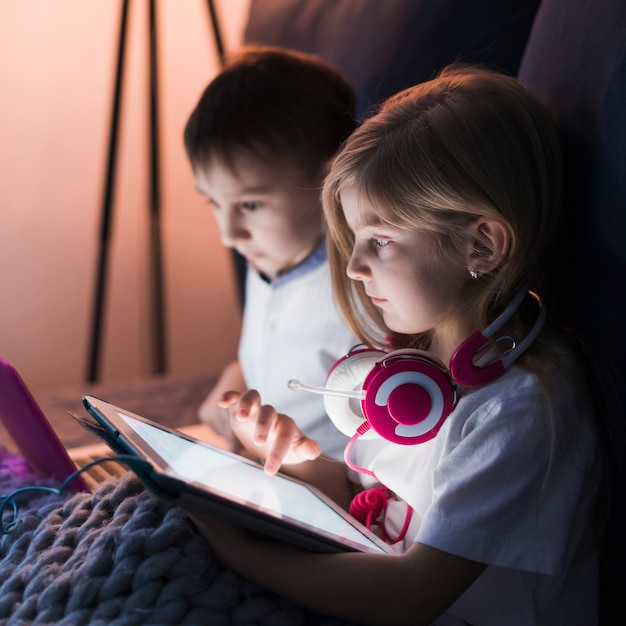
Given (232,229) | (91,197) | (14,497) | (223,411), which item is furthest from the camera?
(91,197)

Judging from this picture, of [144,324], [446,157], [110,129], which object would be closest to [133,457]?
[446,157]

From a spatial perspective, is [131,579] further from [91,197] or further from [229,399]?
[91,197]

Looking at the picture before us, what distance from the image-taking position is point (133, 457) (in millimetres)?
524

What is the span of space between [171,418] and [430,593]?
87 centimetres

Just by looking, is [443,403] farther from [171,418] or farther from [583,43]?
[171,418]

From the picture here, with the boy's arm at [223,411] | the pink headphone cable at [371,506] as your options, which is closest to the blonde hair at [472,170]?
the pink headphone cable at [371,506]

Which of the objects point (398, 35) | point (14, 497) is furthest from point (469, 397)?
point (398, 35)

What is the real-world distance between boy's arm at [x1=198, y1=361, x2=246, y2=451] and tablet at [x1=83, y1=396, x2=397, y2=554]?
33 cm

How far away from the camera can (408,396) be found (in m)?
0.66

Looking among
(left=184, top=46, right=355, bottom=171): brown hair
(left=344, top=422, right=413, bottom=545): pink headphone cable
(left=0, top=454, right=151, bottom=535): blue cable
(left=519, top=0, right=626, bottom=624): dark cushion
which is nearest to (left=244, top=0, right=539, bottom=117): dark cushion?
(left=184, top=46, right=355, bottom=171): brown hair

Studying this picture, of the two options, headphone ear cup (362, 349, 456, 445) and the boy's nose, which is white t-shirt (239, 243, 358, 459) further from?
headphone ear cup (362, 349, 456, 445)

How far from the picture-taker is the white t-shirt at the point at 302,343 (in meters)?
1.08

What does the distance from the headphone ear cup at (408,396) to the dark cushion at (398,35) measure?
43cm

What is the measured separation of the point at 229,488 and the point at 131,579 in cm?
10
